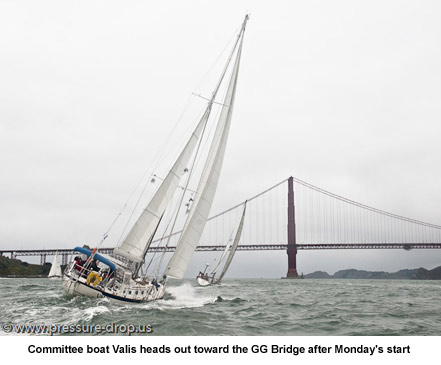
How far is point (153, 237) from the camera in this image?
17.8 meters

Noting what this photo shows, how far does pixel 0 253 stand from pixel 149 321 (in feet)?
323

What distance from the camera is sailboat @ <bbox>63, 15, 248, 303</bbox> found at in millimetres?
15984

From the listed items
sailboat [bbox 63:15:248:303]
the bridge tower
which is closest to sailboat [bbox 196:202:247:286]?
sailboat [bbox 63:15:248:303]

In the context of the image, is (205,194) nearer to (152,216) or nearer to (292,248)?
(152,216)

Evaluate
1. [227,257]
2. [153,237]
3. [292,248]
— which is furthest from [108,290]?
[292,248]

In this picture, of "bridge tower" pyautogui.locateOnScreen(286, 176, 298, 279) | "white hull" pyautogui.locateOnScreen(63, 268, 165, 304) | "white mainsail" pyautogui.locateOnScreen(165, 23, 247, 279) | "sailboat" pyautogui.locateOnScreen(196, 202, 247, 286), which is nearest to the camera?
"white hull" pyautogui.locateOnScreen(63, 268, 165, 304)

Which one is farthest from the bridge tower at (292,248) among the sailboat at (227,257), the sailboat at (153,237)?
the sailboat at (153,237)

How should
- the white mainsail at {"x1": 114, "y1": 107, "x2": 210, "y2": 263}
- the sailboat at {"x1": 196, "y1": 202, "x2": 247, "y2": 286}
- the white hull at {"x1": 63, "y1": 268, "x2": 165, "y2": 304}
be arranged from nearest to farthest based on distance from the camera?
the white hull at {"x1": 63, "y1": 268, "x2": 165, "y2": 304} < the white mainsail at {"x1": 114, "y1": 107, "x2": 210, "y2": 263} < the sailboat at {"x1": 196, "y1": 202, "x2": 247, "y2": 286}

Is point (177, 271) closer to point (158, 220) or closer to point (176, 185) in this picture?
point (158, 220)

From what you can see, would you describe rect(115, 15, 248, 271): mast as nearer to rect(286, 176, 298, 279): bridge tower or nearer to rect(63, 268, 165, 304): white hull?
rect(63, 268, 165, 304): white hull

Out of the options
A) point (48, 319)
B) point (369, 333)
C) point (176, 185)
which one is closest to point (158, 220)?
point (176, 185)

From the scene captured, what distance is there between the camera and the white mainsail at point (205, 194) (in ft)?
57.0

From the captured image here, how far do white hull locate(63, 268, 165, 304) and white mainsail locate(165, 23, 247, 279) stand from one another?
1384 millimetres

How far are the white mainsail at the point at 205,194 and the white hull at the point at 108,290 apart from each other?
1384mm
